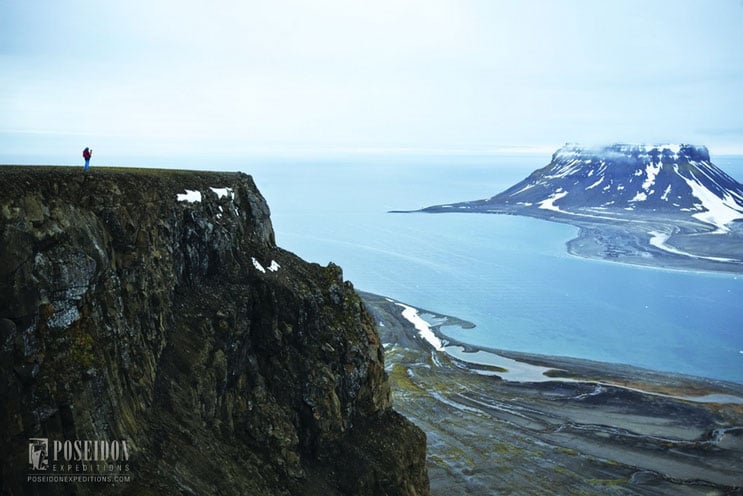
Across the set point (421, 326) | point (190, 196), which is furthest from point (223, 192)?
point (421, 326)

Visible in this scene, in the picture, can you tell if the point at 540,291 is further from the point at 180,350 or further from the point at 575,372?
the point at 180,350

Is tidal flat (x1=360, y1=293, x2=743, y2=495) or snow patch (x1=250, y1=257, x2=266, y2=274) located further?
tidal flat (x1=360, y1=293, x2=743, y2=495)

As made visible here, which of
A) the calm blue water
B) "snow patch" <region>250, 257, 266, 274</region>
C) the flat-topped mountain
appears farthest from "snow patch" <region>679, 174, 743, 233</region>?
"snow patch" <region>250, 257, 266, 274</region>

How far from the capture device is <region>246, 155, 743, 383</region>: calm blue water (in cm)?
6344

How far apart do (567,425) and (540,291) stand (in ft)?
156

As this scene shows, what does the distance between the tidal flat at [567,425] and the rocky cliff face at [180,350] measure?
13910 millimetres

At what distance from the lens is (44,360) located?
→ 44.8 ft

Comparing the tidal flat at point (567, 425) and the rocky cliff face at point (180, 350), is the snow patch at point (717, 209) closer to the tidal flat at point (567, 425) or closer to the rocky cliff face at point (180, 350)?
the tidal flat at point (567, 425)

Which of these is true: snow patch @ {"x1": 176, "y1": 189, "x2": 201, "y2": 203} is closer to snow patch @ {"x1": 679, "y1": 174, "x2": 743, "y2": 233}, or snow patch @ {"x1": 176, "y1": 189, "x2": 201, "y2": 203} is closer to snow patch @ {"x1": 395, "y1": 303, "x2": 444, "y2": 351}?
snow patch @ {"x1": 395, "y1": 303, "x2": 444, "y2": 351}

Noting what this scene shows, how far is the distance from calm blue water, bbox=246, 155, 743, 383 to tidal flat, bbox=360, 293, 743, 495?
24.0 feet

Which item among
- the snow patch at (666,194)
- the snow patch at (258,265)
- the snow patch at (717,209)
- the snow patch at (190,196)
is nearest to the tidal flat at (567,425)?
the snow patch at (258,265)

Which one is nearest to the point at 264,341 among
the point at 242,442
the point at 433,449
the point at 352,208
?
the point at 242,442

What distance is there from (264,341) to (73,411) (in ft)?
28.2

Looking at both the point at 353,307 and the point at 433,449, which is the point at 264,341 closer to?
the point at 353,307
